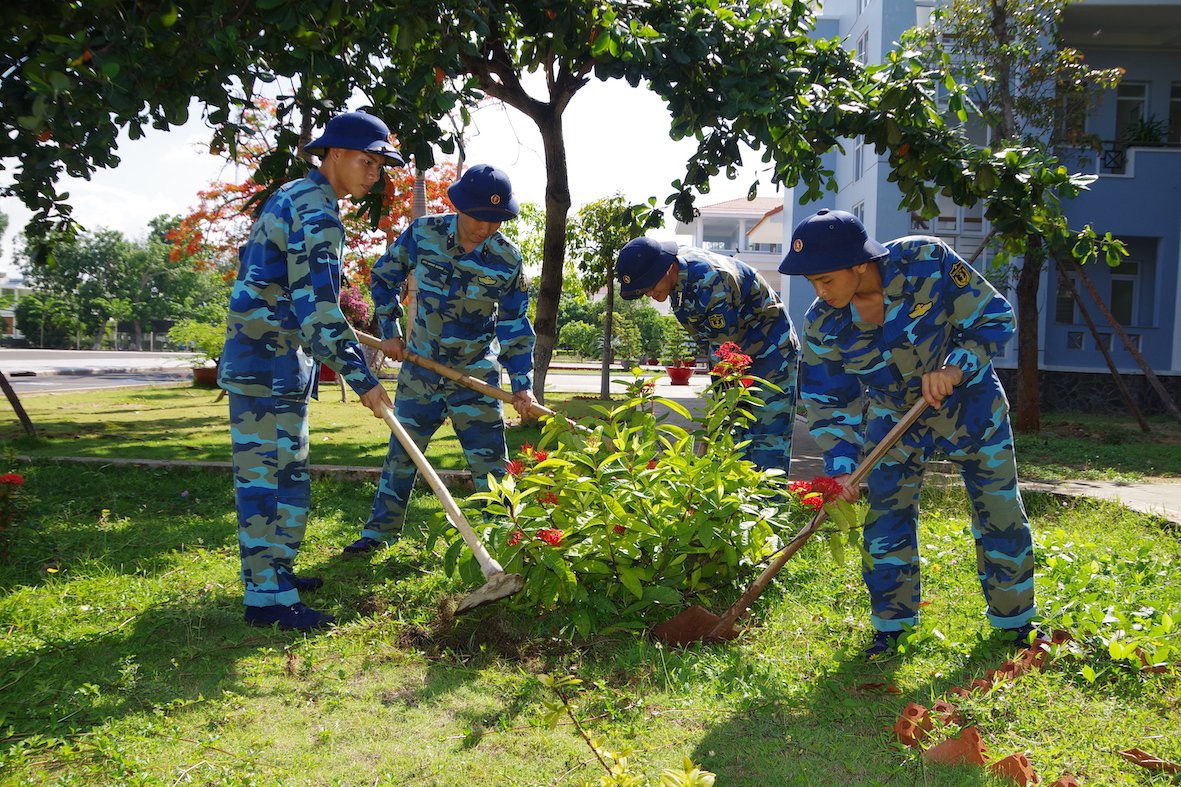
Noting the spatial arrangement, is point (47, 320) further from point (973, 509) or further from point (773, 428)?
point (973, 509)

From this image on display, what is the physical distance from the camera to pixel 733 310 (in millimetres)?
5070

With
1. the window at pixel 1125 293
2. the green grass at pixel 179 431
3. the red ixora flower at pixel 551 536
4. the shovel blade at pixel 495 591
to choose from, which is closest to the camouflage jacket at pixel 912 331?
the red ixora flower at pixel 551 536

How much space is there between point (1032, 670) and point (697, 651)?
1.20m

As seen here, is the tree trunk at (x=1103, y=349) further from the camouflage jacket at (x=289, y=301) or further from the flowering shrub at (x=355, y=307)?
the flowering shrub at (x=355, y=307)

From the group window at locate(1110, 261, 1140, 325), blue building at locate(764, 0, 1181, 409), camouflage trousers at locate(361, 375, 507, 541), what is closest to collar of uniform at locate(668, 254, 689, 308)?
camouflage trousers at locate(361, 375, 507, 541)

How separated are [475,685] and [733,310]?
8.76 ft

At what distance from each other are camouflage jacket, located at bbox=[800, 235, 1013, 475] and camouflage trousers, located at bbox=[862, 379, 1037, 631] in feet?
0.34

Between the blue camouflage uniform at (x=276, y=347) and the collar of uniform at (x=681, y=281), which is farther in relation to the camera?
the collar of uniform at (x=681, y=281)

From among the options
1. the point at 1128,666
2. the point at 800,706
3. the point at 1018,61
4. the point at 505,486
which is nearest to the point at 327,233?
the point at 505,486

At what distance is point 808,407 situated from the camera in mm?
3818

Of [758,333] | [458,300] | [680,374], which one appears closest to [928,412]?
[758,333]

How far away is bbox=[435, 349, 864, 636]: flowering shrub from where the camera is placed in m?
3.64

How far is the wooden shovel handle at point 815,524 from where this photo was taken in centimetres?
330

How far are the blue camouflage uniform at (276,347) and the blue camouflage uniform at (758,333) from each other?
1996mm
